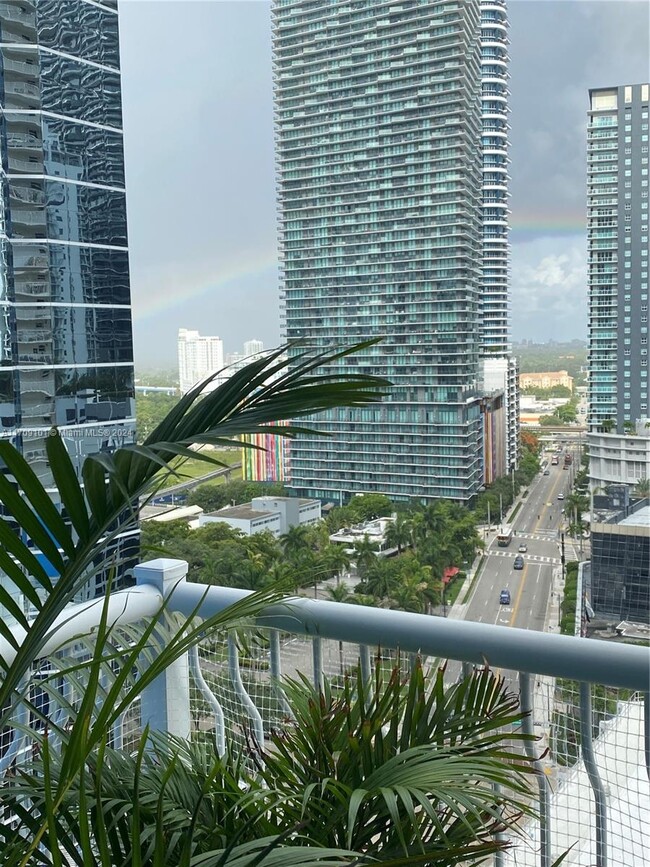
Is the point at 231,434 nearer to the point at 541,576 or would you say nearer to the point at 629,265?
the point at 629,265

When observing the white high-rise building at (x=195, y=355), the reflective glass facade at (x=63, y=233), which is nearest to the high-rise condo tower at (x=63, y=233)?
the reflective glass facade at (x=63, y=233)

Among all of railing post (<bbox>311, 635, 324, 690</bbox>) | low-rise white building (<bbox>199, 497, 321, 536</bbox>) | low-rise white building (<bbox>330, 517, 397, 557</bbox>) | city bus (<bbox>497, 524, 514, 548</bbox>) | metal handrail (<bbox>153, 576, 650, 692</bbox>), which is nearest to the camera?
metal handrail (<bbox>153, 576, 650, 692</bbox>)

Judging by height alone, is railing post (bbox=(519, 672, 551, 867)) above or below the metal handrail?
below

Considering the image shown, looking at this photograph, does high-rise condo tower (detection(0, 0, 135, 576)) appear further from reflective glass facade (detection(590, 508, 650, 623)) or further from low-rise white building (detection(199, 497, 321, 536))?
reflective glass facade (detection(590, 508, 650, 623))

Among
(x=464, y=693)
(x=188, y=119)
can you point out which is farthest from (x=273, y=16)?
(x=464, y=693)

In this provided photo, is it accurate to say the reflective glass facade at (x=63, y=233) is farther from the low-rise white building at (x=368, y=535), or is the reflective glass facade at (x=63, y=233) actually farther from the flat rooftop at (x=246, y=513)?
the low-rise white building at (x=368, y=535)

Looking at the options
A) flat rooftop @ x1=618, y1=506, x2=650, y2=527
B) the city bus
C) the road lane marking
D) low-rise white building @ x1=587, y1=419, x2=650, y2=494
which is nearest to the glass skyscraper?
the city bus

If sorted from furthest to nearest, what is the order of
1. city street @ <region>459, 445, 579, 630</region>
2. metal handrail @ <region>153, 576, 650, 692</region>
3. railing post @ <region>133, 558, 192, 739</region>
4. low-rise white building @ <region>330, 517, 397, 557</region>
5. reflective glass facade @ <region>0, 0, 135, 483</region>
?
low-rise white building @ <region>330, 517, 397, 557</region>, city street @ <region>459, 445, 579, 630</region>, reflective glass facade @ <region>0, 0, 135, 483</region>, railing post @ <region>133, 558, 192, 739</region>, metal handrail @ <region>153, 576, 650, 692</region>
